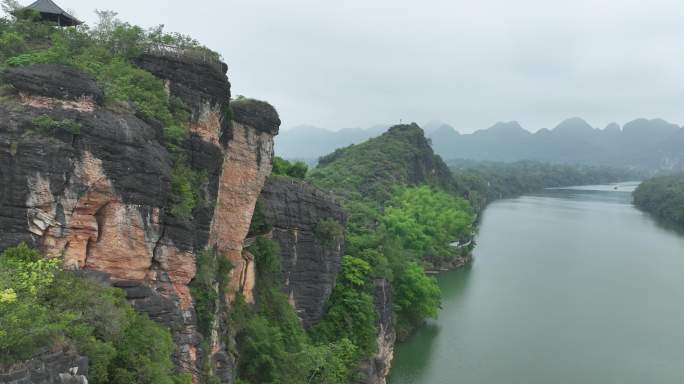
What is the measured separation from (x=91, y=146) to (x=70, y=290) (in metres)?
2.58

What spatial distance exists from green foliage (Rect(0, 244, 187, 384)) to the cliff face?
0.64 meters

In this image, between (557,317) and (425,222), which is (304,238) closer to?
(557,317)

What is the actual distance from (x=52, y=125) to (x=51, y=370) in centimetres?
415

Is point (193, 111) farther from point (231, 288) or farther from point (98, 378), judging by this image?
point (98, 378)

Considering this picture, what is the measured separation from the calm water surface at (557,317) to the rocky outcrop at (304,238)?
5705 millimetres

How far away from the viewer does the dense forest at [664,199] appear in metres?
63.8

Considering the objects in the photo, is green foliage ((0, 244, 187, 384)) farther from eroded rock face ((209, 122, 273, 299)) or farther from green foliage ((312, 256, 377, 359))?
green foliage ((312, 256, 377, 359))

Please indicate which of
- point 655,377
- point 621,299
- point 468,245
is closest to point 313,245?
point 655,377

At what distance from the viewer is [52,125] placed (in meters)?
8.45

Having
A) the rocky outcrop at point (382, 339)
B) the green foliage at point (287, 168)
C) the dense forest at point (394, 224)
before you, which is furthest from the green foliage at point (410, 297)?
the green foliage at point (287, 168)

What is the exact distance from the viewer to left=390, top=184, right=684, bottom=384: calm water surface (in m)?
20.7

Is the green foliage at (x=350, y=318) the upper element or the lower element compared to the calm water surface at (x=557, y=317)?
upper

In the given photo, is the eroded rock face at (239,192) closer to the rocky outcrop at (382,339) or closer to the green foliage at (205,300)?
the green foliage at (205,300)

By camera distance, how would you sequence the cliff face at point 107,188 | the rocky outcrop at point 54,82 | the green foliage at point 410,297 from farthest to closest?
the green foliage at point 410,297
the rocky outcrop at point 54,82
the cliff face at point 107,188
